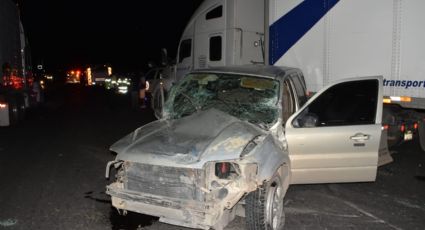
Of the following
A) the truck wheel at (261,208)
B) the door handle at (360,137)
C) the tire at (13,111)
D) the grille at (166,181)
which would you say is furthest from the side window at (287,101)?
the tire at (13,111)

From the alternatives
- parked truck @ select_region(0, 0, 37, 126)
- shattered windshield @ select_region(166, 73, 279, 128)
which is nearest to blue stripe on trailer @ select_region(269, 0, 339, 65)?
shattered windshield @ select_region(166, 73, 279, 128)

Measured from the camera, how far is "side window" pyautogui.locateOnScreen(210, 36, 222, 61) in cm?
1176

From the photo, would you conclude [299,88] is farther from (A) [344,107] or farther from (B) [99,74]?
(B) [99,74]

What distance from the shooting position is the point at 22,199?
6.27 metres

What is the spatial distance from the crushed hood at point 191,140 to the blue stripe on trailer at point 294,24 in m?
4.21

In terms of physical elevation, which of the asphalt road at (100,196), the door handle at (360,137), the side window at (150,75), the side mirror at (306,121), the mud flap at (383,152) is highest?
the side window at (150,75)

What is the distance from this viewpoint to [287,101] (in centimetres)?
598

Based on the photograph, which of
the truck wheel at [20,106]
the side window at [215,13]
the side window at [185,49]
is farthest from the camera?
the truck wheel at [20,106]

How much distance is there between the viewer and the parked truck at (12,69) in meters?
13.2

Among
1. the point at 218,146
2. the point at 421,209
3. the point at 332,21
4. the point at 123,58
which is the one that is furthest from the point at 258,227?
the point at 123,58

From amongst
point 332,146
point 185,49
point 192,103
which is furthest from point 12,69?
point 332,146

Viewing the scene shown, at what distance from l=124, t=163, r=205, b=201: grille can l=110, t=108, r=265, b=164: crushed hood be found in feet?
0.34

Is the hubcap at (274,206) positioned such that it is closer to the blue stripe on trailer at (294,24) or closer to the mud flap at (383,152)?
the mud flap at (383,152)

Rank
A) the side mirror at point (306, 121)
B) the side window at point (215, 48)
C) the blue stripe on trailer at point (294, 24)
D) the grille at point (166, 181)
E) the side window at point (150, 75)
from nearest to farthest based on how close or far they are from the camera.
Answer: the grille at point (166, 181) → the side mirror at point (306, 121) → the blue stripe on trailer at point (294, 24) → the side window at point (215, 48) → the side window at point (150, 75)
